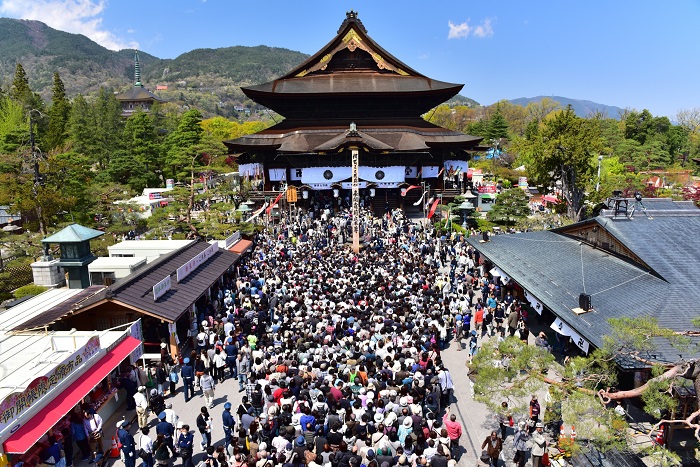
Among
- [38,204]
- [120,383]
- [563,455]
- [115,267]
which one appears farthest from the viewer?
[38,204]

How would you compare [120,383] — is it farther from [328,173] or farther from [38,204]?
[328,173]

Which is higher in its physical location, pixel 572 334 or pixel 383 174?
pixel 383 174

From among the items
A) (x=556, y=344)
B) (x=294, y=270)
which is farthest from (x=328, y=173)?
(x=556, y=344)

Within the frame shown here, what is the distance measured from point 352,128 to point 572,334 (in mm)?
28321

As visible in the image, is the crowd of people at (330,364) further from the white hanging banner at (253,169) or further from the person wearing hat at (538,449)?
the white hanging banner at (253,169)

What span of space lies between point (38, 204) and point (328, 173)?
22.4m

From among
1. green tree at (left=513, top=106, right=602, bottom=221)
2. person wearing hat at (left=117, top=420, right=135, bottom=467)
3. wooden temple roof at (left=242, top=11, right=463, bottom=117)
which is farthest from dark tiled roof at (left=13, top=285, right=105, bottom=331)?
green tree at (left=513, top=106, right=602, bottom=221)

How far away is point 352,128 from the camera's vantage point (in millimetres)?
38594

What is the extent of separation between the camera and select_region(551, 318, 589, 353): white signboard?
12891 millimetres

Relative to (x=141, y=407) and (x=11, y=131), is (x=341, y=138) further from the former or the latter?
(x=141, y=407)

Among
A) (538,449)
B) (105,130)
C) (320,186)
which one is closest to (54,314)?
(538,449)

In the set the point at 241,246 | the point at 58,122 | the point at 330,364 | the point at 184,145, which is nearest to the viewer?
the point at 330,364

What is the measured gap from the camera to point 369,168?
137 ft

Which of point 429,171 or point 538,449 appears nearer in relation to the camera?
point 538,449
